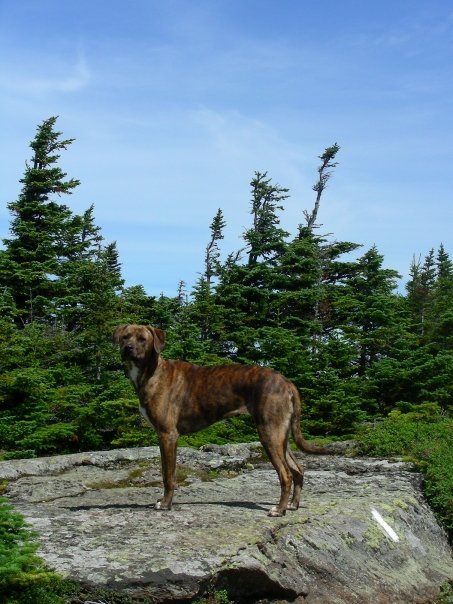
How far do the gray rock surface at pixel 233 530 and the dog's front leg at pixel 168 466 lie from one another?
16 centimetres

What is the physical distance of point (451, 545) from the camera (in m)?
8.22

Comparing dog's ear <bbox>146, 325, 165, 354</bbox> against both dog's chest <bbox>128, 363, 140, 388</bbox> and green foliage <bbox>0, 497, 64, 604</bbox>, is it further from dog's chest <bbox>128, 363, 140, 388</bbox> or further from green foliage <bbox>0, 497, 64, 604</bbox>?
green foliage <bbox>0, 497, 64, 604</bbox>

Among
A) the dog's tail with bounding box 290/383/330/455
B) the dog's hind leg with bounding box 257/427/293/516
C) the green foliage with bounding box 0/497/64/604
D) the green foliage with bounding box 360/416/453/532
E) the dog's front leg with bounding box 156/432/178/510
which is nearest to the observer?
the green foliage with bounding box 0/497/64/604

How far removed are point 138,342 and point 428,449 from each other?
4787mm

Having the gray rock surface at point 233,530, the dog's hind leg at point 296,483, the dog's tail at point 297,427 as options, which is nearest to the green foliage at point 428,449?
the gray rock surface at point 233,530

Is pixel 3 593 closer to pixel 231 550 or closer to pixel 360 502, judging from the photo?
pixel 231 550

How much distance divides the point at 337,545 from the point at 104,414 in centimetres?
967

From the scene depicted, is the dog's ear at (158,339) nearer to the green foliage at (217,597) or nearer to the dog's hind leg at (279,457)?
the dog's hind leg at (279,457)

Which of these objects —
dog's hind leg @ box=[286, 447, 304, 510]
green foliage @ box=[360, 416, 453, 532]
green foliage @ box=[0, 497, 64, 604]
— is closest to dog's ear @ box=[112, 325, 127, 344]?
dog's hind leg @ box=[286, 447, 304, 510]

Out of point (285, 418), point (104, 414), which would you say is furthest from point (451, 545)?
point (104, 414)

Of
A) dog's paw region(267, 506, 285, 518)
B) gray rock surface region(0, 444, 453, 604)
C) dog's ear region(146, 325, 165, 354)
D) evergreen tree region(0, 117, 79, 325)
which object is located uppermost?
evergreen tree region(0, 117, 79, 325)

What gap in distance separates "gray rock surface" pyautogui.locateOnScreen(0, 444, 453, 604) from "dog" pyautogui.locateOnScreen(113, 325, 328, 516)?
1.71ft

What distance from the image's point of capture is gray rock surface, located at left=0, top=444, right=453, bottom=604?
17.4 ft

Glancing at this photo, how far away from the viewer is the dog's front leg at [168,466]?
6852 mm
